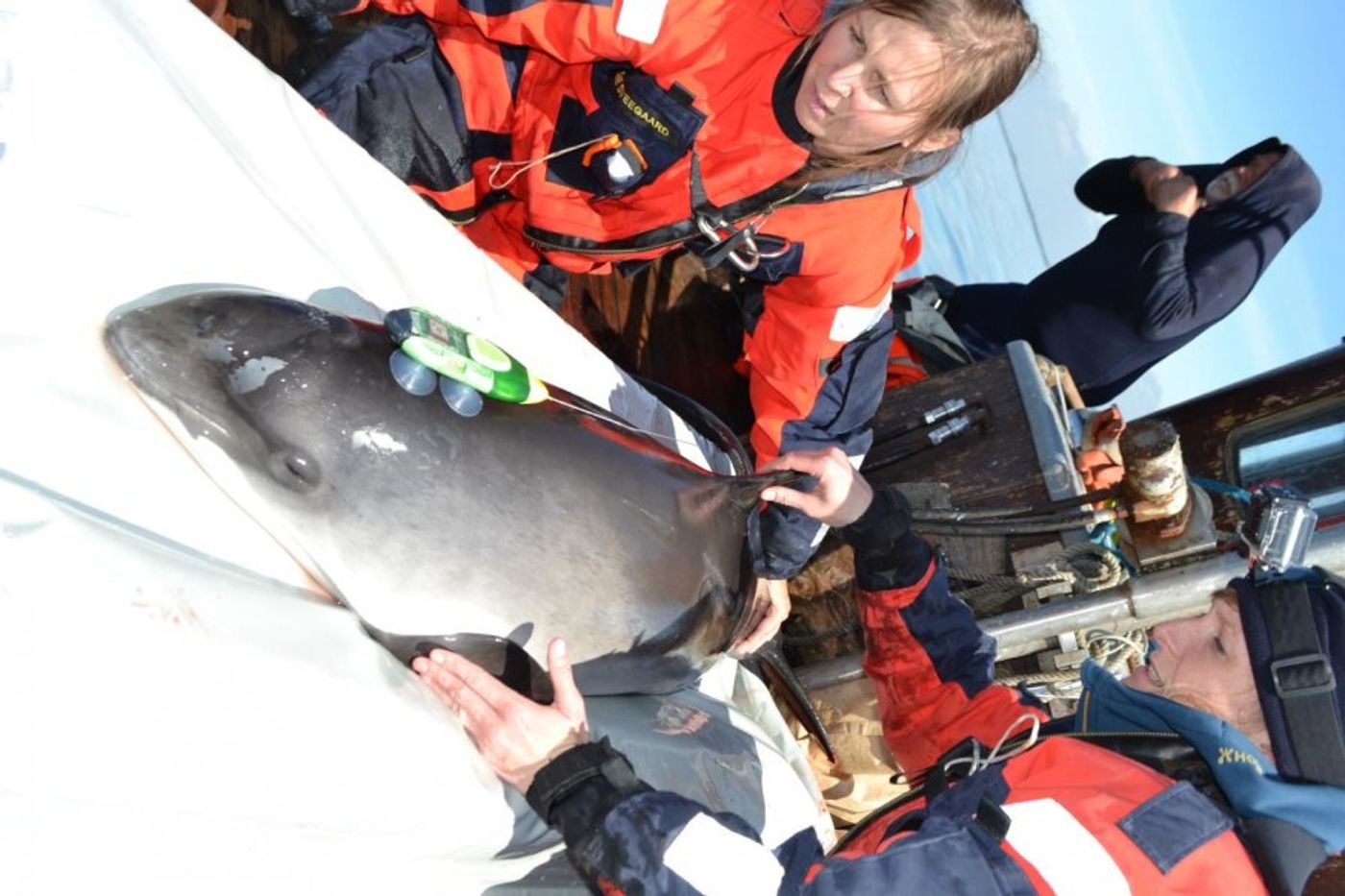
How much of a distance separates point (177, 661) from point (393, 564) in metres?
0.39

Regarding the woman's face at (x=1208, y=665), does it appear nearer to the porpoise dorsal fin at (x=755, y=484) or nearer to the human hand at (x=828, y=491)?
the human hand at (x=828, y=491)

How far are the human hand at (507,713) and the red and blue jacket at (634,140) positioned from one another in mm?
1068

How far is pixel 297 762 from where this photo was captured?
1.27 meters

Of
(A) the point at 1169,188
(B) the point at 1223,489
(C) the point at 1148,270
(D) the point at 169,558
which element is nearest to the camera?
(D) the point at 169,558

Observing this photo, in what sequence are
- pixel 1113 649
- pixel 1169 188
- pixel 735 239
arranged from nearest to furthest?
pixel 735 239 → pixel 1113 649 → pixel 1169 188

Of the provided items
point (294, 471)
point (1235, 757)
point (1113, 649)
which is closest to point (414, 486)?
point (294, 471)

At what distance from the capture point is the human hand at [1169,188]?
3.79m

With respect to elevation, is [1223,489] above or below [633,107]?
below

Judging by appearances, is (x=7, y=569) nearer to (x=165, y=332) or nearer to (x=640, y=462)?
(x=165, y=332)

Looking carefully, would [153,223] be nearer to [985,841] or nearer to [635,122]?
[635,122]

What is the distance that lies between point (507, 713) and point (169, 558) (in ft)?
1.65

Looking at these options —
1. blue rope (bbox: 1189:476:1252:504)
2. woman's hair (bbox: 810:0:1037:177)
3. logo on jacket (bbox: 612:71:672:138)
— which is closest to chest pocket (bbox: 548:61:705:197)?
Answer: logo on jacket (bbox: 612:71:672:138)

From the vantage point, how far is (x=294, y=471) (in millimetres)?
1506

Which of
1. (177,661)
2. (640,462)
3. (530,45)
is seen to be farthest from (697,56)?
(177,661)
